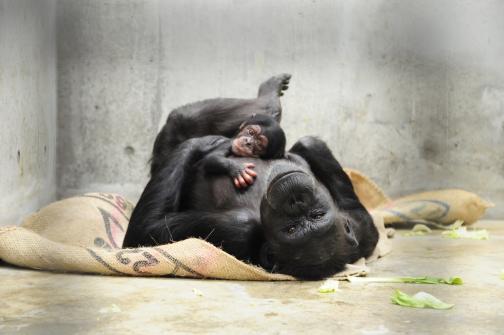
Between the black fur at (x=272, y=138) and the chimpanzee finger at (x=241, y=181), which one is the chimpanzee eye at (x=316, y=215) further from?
the black fur at (x=272, y=138)

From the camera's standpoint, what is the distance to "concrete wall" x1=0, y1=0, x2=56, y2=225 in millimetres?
4031

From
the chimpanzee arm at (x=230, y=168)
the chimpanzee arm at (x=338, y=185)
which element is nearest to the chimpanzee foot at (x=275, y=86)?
the chimpanzee arm at (x=338, y=185)

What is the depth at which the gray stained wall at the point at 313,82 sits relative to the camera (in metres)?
5.27

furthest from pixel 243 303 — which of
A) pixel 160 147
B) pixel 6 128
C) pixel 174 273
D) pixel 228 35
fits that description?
pixel 228 35

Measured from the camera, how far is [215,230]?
3451mm

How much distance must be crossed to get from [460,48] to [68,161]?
9.10ft

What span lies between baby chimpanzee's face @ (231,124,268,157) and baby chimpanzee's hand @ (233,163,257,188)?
146 millimetres

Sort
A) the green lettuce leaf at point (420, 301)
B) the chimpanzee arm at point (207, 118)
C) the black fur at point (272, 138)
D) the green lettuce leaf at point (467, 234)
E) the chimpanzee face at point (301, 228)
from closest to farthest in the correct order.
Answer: the green lettuce leaf at point (420, 301), the chimpanzee face at point (301, 228), the black fur at point (272, 138), the chimpanzee arm at point (207, 118), the green lettuce leaf at point (467, 234)

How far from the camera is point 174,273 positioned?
3318 millimetres

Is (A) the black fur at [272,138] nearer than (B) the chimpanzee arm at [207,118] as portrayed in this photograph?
Yes

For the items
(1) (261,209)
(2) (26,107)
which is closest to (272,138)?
(1) (261,209)

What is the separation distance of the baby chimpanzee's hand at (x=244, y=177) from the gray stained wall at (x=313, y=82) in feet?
5.55

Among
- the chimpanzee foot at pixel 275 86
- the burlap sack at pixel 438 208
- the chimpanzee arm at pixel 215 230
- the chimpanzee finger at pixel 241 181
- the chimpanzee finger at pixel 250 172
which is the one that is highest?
the chimpanzee foot at pixel 275 86

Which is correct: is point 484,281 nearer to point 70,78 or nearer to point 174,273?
point 174,273
